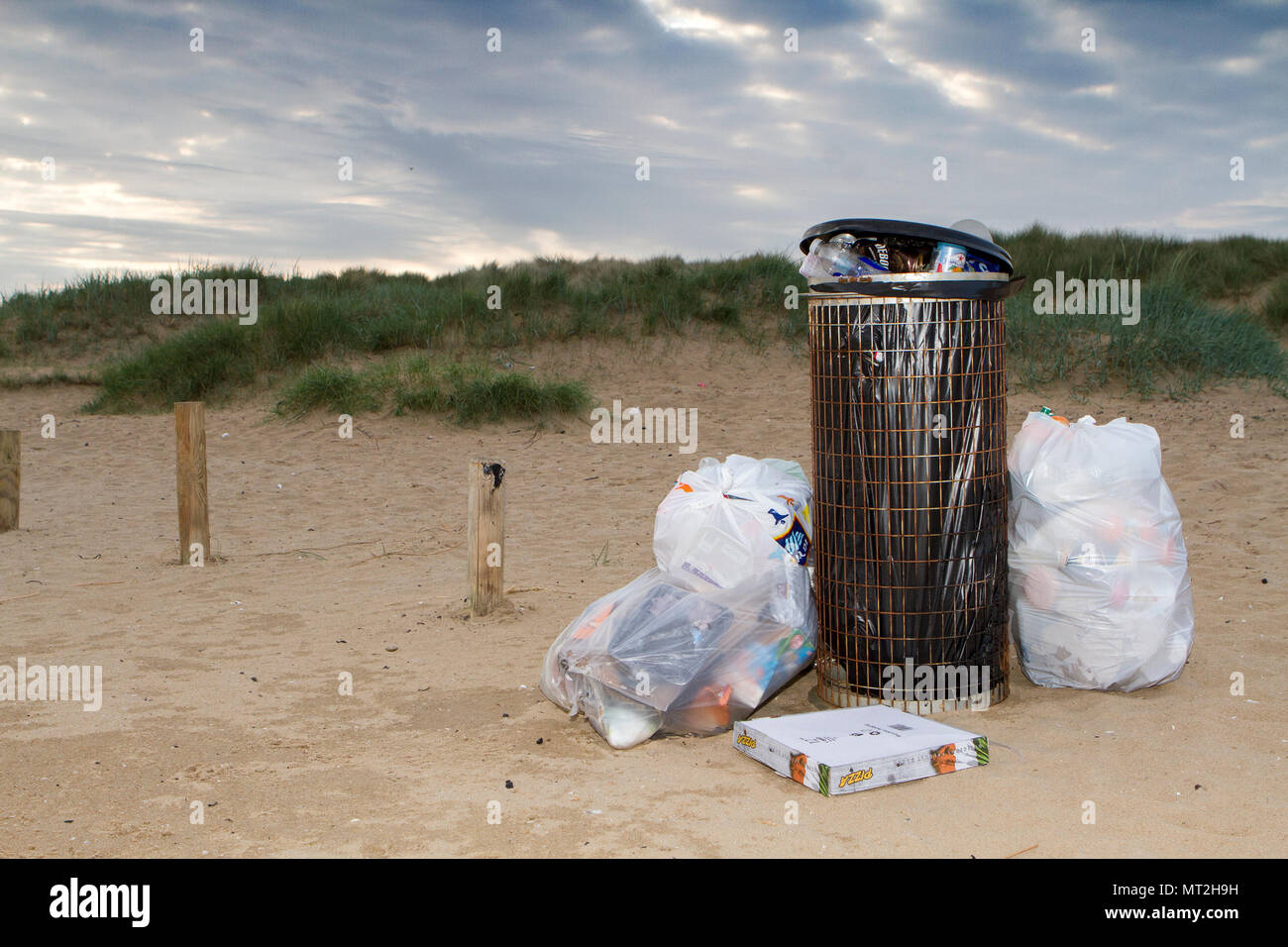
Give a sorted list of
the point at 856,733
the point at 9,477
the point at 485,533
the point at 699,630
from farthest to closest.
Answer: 1. the point at 9,477
2. the point at 485,533
3. the point at 699,630
4. the point at 856,733

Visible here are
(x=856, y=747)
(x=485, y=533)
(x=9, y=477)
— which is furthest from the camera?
(x=9, y=477)

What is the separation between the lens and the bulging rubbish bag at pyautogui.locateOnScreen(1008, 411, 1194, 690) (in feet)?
11.8

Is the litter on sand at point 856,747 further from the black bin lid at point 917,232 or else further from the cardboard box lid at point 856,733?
the black bin lid at point 917,232

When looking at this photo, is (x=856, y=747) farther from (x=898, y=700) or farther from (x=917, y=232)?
(x=917, y=232)

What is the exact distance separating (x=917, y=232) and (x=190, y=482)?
4912 mm

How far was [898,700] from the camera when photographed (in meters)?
3.60

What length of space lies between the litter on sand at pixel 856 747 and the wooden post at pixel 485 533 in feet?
6.58

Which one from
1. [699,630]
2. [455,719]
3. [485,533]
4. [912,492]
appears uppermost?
[912,492]

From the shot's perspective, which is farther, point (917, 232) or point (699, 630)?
point (699, 630)

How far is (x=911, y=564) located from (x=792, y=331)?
1145cm

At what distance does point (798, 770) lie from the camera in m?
3.06

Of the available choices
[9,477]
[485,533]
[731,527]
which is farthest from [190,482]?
[731,527]

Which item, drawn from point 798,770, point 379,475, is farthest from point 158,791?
point 379,475
